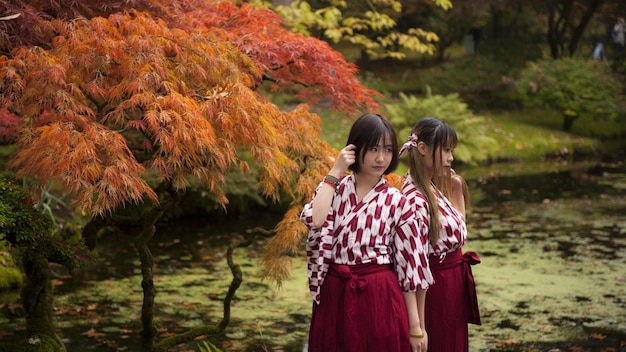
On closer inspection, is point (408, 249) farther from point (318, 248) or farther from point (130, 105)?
point (130, 105)

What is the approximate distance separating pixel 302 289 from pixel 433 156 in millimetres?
4872

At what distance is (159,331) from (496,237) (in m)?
5.73

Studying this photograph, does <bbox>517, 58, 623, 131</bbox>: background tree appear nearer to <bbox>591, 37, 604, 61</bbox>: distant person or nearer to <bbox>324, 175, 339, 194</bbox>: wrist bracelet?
<bbox>591, 37, 604, 61</bbox>: distant person

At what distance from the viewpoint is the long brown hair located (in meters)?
3.61

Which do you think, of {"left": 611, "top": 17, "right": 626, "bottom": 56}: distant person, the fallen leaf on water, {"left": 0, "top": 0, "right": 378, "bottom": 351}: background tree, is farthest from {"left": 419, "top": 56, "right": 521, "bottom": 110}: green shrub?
{"left": 0, "top": 0, "right": 378, "bottom": 351}: background tree

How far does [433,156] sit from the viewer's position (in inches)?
145

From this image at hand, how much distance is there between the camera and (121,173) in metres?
4.07

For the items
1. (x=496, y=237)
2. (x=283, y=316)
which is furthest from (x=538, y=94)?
(x=283, y=316)

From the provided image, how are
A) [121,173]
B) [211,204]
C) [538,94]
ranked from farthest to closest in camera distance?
[538,94] < [211,204] < [121,173]

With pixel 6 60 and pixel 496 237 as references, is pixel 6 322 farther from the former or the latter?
pixel 496 237

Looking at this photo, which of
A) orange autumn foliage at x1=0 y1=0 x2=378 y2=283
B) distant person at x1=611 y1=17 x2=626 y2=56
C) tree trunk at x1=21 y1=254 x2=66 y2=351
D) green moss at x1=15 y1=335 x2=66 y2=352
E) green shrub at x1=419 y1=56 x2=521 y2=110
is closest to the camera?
orange autumn foliage at x1=0 y1=0 x2=378 y2=283

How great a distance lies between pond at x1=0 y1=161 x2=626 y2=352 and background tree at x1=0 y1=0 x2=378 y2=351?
1.43m

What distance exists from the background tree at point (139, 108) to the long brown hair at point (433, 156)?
111 cm

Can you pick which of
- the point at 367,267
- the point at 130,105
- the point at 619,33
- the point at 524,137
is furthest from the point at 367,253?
the point at 619,33
